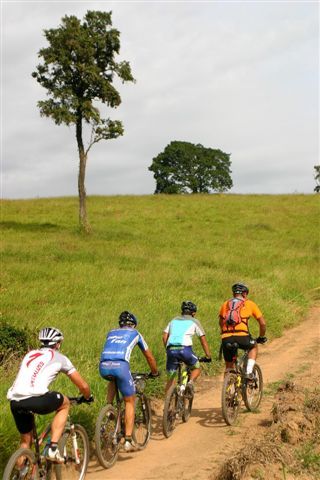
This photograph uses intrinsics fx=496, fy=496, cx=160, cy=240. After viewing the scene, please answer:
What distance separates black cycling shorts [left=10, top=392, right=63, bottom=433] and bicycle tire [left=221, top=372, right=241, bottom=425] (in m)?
3.64

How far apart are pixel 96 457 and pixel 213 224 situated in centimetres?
3171

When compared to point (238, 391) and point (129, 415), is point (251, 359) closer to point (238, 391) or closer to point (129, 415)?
point (238, 391)

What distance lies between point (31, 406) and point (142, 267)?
58.0 feet

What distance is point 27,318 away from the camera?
45.8 feet

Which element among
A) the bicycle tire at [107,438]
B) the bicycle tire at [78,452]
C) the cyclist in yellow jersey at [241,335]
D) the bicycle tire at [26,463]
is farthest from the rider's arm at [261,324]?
the bicycle tire at [26,463]

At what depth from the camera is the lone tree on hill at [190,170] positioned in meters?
86.3

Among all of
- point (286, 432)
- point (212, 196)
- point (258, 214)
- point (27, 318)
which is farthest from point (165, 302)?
point (212, 196)

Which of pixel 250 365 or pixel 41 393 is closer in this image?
pixel 41 393

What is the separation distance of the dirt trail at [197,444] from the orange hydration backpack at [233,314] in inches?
69.2

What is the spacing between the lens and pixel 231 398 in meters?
9.04

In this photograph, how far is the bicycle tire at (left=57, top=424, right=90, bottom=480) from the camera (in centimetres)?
642

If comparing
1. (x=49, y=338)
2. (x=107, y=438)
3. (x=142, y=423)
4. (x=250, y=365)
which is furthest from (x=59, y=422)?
(x=250, y=365)

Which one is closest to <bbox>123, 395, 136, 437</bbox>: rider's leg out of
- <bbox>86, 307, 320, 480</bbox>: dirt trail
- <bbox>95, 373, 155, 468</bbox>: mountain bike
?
<bbox>95, 373, 155, 468</bbox>: mountain bike

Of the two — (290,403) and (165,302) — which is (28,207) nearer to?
(165,302)
